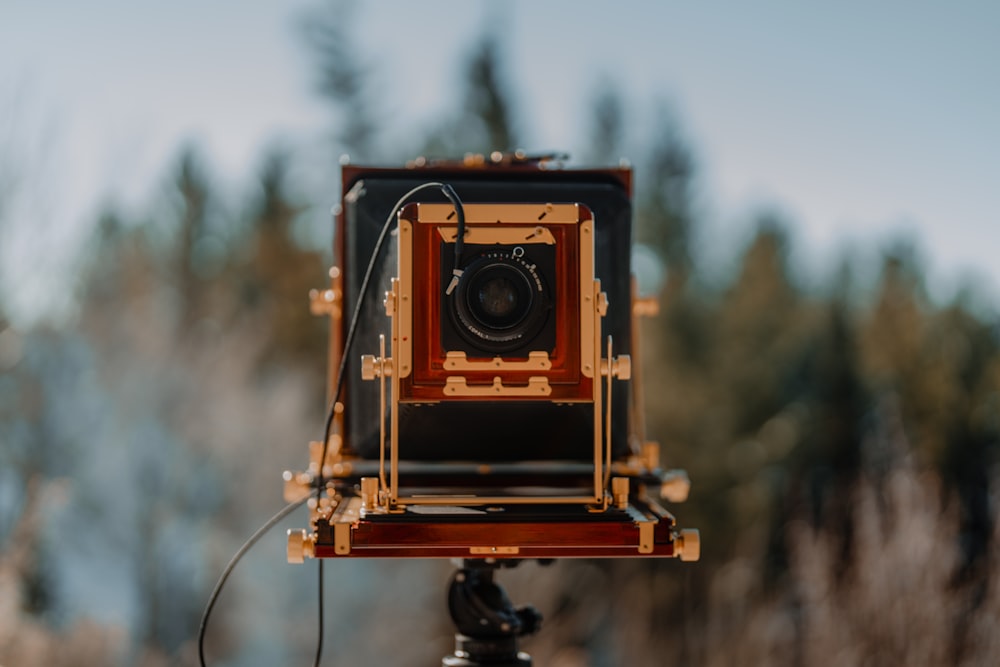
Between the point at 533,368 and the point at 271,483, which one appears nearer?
the point at 533,368

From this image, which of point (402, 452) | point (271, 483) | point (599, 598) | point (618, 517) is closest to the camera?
point (618, 517)

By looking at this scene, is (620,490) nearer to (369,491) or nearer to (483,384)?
(483,384)

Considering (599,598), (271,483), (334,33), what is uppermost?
(334,33)

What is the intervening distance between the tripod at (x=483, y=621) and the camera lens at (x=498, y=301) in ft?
1.50

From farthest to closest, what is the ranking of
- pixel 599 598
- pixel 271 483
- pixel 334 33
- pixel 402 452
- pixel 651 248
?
pixel 651 248, pixel 334 33, pixel 599 598, pixel 271 483, pixel 402 452

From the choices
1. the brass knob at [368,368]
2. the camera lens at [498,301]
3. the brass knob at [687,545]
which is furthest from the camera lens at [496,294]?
the brass knob at [687,545]

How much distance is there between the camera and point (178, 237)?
12.6 m

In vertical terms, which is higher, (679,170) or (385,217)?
(679,170)

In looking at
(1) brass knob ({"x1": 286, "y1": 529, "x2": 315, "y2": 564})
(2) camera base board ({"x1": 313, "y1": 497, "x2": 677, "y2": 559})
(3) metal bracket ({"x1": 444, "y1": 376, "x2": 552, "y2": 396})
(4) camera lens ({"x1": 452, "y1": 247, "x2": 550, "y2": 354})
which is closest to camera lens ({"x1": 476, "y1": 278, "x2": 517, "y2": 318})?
(4) camera lens ({"x1": 452, "y1": 247, "x2": 550, "y2": 354})

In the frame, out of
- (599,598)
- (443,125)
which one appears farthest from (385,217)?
(443,125)

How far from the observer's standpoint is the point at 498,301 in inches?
62.4

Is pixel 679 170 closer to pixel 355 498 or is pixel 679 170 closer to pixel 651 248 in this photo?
pixel 651 248

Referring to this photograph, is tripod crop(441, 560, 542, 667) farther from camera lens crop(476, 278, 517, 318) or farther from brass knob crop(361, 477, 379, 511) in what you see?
camera lens crop(476, 278, 517, 318)

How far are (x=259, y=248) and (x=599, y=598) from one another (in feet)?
26.8
